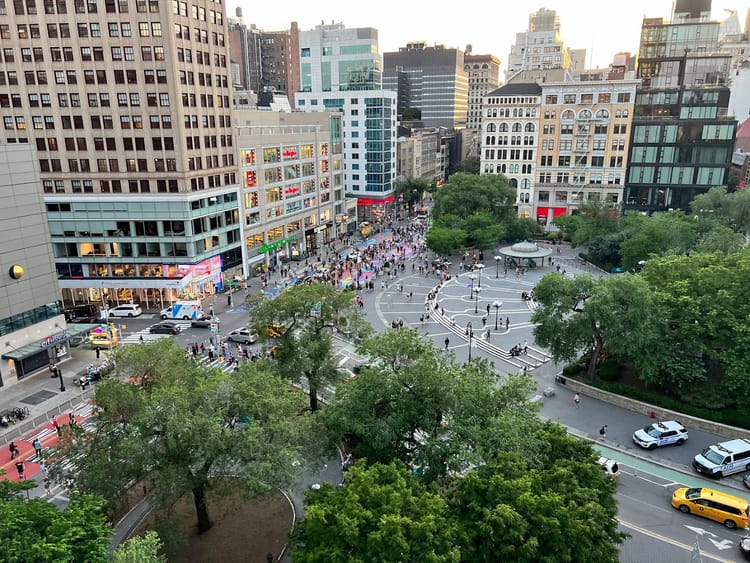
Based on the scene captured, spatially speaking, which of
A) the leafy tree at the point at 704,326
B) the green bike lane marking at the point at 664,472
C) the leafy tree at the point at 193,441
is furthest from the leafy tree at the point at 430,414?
the leafy tree at the point at 704,326

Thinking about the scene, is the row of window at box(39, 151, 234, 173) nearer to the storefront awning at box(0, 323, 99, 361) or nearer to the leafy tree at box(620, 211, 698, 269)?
the storefront awning at box(0, 323, 99, 361)

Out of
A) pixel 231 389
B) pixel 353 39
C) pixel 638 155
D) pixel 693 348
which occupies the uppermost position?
pixel 353 39

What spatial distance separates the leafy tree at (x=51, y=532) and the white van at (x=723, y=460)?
32209mm

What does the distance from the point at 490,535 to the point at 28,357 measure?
4330cm

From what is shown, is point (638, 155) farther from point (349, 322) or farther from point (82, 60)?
point (82, 60)

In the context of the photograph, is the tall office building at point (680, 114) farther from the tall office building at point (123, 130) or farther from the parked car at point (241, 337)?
the parked car at point (241, 337)

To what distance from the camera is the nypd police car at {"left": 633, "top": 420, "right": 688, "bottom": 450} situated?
3438 cm

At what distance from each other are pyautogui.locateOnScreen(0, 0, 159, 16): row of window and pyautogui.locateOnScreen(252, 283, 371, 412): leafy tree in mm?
40014

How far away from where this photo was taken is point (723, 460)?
31.3 meters

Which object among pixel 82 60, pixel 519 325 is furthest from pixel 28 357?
pixel 519 325

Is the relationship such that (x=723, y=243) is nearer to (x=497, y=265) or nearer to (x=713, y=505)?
(x=497, y=265)

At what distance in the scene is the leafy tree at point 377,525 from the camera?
1795 centimetres

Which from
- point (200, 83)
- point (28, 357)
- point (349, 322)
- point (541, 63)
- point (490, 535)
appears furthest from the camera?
point (541, 63)

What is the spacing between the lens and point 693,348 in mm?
37875
